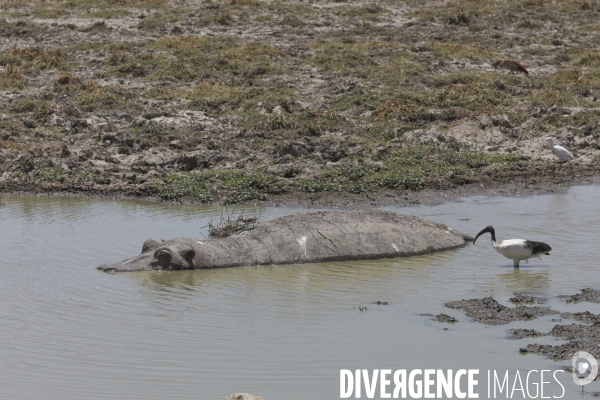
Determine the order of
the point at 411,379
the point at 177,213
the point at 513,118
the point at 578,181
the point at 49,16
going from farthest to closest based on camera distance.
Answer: the point at 49,16
the point at 513,118
the point at 578,181
the point at 177,213
the point at 411,379

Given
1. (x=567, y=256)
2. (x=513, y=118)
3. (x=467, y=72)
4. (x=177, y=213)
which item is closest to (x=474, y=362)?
(x=567, y=256)

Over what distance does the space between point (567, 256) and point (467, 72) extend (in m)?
10.4

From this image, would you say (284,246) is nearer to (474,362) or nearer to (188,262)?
(188,262)

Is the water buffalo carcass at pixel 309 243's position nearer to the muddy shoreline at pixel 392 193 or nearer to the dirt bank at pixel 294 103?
the muddy shoreline at pixel 392 193

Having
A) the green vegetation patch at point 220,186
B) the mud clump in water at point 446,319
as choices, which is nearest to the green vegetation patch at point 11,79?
the green vegetation patch at point 220,186

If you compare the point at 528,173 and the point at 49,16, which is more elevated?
the point at 49,16

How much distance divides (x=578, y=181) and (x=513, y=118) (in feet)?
8.60

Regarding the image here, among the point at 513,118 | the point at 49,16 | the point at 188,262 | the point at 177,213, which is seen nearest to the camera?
the point at 188,262

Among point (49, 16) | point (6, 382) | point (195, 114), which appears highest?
point (49, 16)

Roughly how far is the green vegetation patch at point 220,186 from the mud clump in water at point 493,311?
18.9ft

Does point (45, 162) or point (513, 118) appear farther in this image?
point (513, 118)

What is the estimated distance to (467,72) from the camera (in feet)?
66.1

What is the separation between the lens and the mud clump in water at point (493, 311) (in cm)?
783

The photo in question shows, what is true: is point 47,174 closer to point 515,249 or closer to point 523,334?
point 515,249
